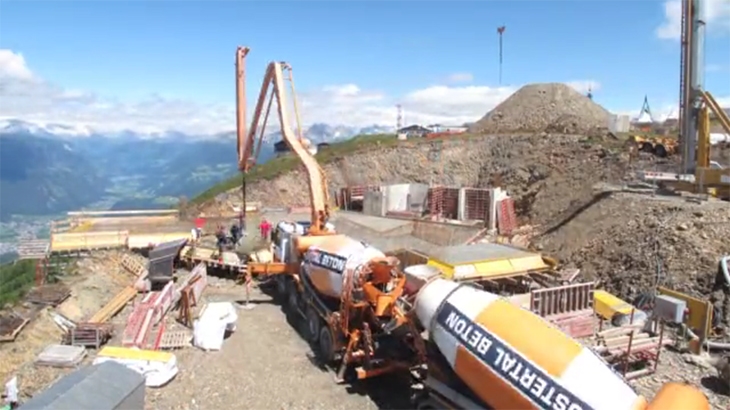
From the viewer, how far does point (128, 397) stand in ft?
30.5

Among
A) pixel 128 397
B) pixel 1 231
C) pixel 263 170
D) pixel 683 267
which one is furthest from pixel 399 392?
pixel 1 231

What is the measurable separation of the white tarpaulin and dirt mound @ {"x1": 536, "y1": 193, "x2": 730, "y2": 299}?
12281 millimetres

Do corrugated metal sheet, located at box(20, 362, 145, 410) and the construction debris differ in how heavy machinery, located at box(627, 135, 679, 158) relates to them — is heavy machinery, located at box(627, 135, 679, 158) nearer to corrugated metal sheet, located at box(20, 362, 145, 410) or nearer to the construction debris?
the construction debris

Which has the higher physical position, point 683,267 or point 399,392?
point 683,267

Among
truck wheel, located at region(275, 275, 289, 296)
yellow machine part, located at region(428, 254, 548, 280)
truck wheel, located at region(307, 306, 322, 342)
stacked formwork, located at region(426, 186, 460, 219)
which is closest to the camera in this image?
truck wheel, located at region(307, 306, 322, 342)

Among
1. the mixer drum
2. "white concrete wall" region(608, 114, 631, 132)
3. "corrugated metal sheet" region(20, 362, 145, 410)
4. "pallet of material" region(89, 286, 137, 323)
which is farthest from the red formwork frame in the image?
"white concrete wall" region(608, 114, 631, 132)

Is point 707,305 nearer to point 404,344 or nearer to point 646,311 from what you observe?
point 646,311

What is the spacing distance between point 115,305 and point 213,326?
4.14 meters

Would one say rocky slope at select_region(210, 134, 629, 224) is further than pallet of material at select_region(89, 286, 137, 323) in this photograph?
Yes

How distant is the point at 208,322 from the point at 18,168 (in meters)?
205

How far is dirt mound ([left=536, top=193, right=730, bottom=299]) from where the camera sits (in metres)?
17.8

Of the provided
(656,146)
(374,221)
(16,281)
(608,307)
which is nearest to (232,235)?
(16,281)

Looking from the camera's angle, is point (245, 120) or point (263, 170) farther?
point (263, 170)

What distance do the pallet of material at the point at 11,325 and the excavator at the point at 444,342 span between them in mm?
6775
